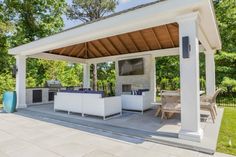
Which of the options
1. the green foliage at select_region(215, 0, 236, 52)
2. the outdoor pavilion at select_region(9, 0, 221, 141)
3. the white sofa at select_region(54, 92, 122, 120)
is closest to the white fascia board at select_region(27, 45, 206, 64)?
the outdoor pavilion at select_region(9, 0, 221, 141)

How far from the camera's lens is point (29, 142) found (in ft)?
13.8

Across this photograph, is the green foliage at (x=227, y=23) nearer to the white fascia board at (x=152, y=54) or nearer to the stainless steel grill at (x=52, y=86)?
the white fascia board at (x=152, y=54)

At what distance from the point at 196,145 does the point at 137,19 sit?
11.1 ft

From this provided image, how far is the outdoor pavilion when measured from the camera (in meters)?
4.09

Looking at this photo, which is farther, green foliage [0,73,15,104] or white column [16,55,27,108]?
green foliage [0,73,15,104]

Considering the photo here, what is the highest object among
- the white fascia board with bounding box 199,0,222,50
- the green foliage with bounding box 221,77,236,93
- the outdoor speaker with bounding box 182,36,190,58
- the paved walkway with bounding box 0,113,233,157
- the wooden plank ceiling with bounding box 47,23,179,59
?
the wooden plank ceiling with bounding box 47,23,179,59

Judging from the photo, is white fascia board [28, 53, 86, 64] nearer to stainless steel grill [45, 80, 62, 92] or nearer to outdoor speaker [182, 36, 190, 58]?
stainless steel grill [45, 80, 62, 92]

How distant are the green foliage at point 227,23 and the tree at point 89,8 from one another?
9.42 metres

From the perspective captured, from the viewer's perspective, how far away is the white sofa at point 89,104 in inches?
246

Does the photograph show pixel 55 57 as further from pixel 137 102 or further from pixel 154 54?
pixel 137 102

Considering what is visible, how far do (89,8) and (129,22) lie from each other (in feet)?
45.8

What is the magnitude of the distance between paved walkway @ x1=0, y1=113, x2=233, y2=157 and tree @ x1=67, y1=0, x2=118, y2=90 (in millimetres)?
14838

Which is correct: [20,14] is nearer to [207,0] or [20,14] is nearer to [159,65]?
[159,65]

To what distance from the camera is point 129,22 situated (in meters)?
5.08
